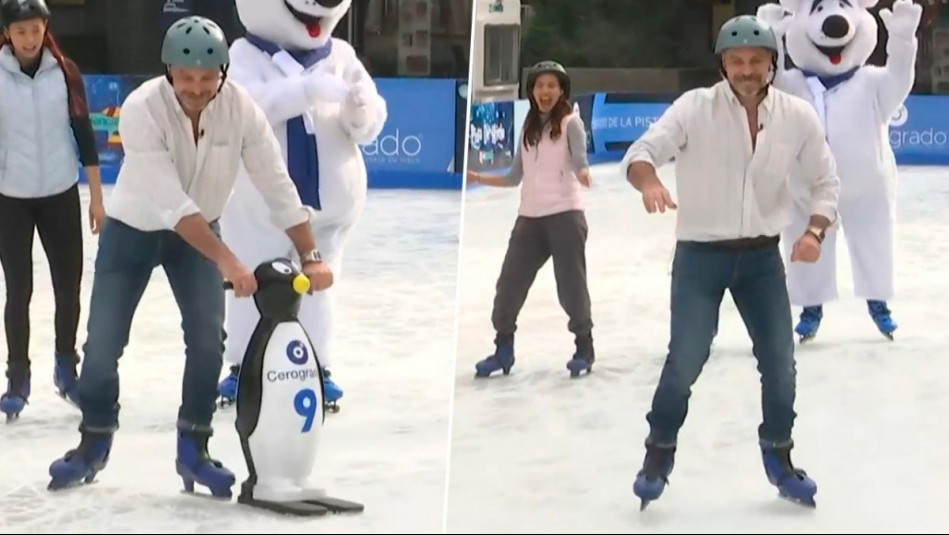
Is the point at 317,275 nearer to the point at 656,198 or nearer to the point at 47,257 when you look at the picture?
the point at 656,198

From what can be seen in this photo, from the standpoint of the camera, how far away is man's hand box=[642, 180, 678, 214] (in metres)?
2.42

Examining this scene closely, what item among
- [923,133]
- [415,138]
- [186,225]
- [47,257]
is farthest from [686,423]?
[923,133]

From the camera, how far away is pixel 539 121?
3697 millimetres

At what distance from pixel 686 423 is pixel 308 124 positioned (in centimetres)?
107

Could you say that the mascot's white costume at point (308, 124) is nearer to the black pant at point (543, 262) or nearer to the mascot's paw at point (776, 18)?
the black pant at point (543, 262)

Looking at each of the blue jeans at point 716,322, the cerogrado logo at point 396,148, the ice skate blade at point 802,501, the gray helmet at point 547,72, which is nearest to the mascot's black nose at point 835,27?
the gray helmet at point 547,72

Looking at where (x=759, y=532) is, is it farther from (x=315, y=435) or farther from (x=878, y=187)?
(x=878, y=187)

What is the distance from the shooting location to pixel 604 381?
3633 millimetres

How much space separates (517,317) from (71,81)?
4.83ft

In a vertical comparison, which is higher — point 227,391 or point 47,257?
point 47,257

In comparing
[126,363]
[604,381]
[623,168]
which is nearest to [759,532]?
[623,168]

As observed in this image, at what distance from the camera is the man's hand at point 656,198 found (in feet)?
7.94

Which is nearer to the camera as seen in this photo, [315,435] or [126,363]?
[315,435]

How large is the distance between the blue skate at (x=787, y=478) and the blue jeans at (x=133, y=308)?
1.05 metres
